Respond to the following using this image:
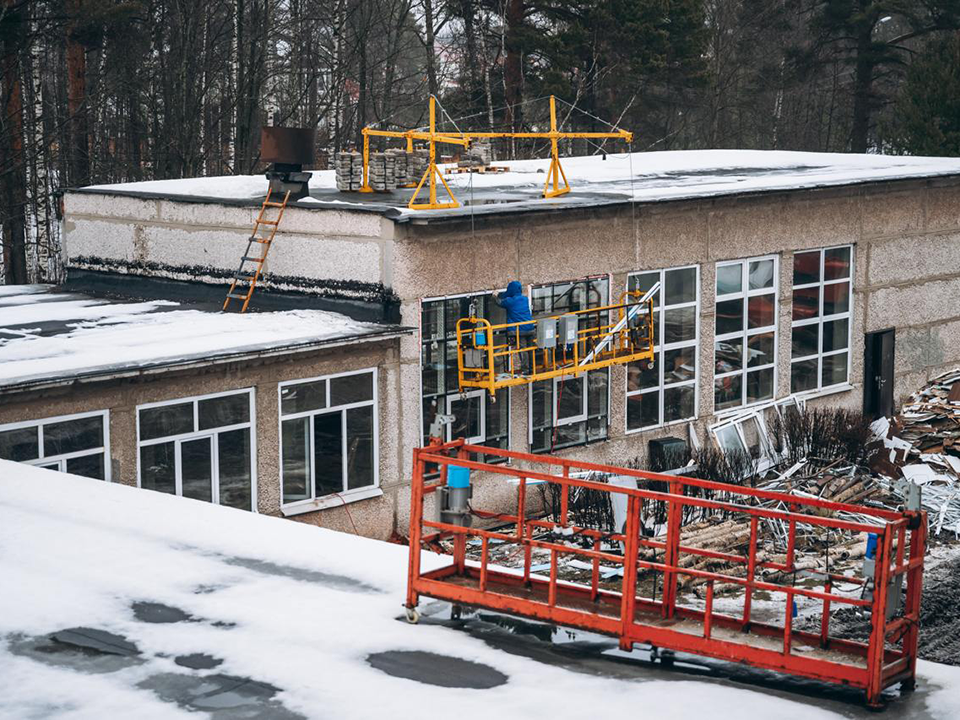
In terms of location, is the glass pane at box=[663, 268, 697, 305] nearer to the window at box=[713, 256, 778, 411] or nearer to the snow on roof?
the window at box=[713, 256, 778, 411]

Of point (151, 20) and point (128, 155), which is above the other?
point (151, 20)

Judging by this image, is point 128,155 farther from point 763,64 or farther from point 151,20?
point 763,64

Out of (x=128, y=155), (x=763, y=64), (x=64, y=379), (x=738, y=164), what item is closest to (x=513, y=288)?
(x=64, y=379)

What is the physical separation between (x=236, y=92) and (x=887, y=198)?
19.5 m

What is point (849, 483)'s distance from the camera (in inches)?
870

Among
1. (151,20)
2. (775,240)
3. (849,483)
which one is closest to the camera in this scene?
(849,483)

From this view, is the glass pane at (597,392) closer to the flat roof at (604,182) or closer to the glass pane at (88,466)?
the flat roof at (604,182)

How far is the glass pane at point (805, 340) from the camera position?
25094 mm

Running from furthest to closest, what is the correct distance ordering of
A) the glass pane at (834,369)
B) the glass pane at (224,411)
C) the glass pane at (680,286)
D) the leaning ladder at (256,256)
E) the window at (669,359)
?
1. the glass pane at (834,369)
2. the glass pane at (680,286)
3. the window at (669,359)
4. the leaning ladder at (256,256)
5. the glass pane at (224,411)

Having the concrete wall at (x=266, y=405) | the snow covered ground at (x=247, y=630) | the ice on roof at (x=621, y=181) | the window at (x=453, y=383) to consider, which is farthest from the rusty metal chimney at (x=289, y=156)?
the snow covered ground at (x=247, y=630)

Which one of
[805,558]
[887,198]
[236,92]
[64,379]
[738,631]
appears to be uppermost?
[236,92]

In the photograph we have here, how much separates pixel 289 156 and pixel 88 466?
6.53 m

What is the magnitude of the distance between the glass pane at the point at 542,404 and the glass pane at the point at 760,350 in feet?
15.4

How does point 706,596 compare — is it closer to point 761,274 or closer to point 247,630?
point 247,630
